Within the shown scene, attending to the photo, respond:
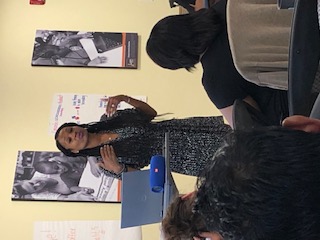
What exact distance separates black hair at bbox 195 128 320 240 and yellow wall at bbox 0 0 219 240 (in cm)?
182

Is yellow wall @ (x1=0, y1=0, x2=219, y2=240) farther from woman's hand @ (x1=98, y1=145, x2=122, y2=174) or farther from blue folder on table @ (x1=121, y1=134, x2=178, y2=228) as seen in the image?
blue folder on table @ (x1=121, y1=134, x2=178, y2=228)

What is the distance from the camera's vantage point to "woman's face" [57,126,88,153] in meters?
1.95

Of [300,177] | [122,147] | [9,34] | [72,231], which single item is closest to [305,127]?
[300,177]

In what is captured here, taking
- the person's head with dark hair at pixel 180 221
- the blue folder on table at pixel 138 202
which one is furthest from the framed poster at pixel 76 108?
the person's head with dark hair at pixel 180 221

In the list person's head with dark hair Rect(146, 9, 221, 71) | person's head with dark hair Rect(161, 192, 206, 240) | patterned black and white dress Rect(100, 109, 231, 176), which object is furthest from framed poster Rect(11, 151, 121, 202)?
person's head with dark hair Rect(161, 192, 206, 240)

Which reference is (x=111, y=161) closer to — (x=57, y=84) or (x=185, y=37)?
(x=185, y=37)

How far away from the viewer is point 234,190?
1.83 ft

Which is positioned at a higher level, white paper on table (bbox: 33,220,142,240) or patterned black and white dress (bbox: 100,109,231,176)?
patterned black and white dress (bbox: 100,109,231,176)

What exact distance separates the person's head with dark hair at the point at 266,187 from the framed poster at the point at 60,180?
193 centimetres

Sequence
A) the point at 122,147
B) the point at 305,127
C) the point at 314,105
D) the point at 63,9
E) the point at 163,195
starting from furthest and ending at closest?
the point at 63,9, the point at 122,147, the point at 163,195, the point at 314,105, the point at 305,127

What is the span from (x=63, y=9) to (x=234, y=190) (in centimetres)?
264

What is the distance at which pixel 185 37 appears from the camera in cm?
131

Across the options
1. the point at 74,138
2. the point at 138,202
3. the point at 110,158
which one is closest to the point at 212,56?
the point at 138,202

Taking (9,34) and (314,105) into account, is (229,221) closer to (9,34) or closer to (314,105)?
(314,105)
